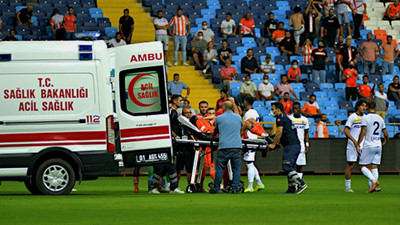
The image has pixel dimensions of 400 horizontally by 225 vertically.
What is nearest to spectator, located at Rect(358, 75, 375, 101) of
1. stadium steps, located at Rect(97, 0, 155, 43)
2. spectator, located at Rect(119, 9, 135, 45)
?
stadium steps, located at Rect(97, 0, 155, 43)

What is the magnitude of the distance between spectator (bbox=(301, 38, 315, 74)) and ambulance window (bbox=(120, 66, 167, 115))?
55.7ft

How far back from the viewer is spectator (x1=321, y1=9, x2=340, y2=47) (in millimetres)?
38031

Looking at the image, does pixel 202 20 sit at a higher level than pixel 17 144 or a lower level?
higher

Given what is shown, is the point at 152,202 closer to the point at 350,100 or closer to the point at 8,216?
the point at 8,216

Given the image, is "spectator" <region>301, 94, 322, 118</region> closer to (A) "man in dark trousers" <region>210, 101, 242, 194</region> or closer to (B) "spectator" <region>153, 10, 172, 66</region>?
(B) "spectator" <region>153, 10, 172, 66</region>

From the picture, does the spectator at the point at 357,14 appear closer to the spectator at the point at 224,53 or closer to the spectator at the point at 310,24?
the spectator at the point at 310,24

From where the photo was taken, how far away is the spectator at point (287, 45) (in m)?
36.9

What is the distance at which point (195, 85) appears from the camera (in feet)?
116

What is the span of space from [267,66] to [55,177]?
1727 centimetres

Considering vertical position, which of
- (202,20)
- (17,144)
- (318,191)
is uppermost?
(202,20)

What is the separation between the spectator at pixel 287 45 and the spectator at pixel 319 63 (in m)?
1.12

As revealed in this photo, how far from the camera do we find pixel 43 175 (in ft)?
63.5

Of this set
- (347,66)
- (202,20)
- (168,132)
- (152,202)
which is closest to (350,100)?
(347,66)

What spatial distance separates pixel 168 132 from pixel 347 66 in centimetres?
1836
